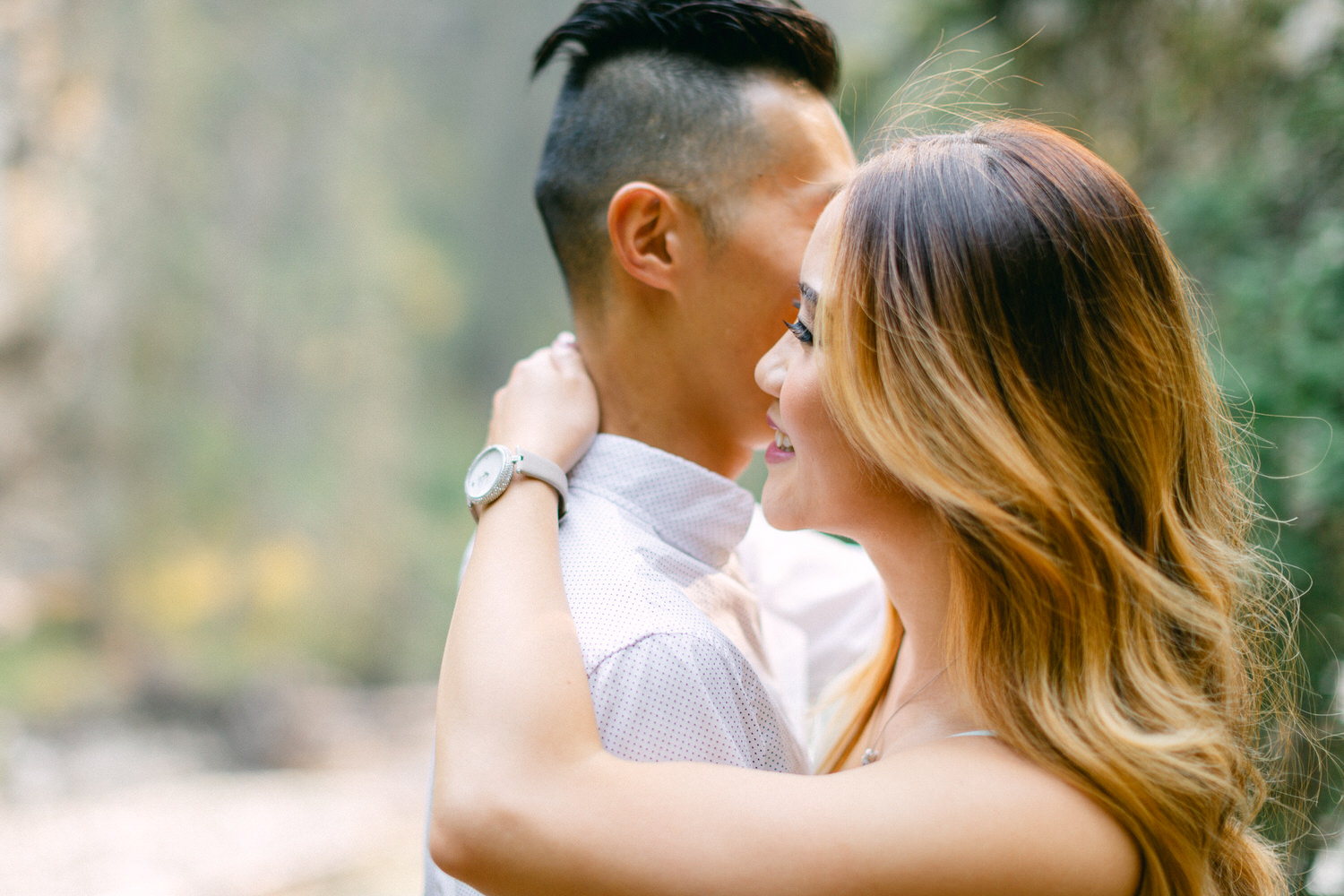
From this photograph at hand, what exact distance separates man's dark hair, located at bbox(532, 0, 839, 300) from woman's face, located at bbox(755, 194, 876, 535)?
31cm

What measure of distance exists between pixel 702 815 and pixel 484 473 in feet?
1.84

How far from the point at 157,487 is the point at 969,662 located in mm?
8379

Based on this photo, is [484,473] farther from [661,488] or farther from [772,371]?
[772,371]

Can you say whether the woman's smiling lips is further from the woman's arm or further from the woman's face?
the woman's arm

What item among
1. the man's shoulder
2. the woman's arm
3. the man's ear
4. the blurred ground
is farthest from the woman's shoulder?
the blurred ground

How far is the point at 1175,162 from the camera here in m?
2.39

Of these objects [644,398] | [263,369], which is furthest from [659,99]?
[263,369]

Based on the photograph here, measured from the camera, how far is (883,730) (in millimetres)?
1272

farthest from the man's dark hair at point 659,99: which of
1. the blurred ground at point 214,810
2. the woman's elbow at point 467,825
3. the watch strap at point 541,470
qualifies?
the blurred ground at point 214,810

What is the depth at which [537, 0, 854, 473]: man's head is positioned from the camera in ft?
4.67

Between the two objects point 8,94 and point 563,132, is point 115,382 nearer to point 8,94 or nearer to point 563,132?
point 8,94

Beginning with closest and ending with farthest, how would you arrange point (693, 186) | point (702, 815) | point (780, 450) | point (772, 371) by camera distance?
1. point (702, 815)
2. point (772, 371)
3. point (780, 450)
4. point (693, 186)

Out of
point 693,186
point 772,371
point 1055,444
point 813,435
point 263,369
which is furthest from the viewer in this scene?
point 263,369

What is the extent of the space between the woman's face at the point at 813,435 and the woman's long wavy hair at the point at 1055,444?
0.04 metres
